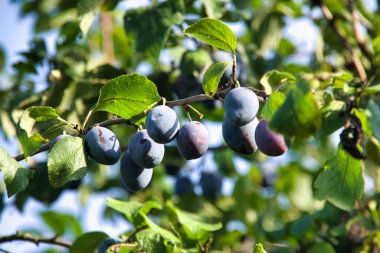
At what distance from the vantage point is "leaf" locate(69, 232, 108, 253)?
1838 mm

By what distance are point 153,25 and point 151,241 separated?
2.70 ft

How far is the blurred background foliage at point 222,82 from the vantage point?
6.99 ft

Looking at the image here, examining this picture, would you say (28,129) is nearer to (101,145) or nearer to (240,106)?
(101,145)

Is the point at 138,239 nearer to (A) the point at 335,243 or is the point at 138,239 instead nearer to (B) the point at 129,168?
(B) the point at 129,168

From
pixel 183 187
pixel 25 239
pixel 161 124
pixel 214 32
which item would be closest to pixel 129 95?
pixel 161 124

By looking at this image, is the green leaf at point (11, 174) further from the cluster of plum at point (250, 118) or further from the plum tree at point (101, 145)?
the cluster of plum at point (250, 118)

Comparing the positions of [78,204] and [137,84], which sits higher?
[137,84]

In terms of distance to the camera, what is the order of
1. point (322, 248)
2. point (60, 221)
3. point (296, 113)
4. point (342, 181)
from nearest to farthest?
point (296, 113), point (342, 181), point (322, 248), point (60, 221)

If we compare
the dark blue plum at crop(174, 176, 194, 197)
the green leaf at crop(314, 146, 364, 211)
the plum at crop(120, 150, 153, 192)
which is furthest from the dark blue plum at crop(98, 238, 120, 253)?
the dark blue plum at crop(174, 176, 194, 197)

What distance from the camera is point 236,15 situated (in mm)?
2516

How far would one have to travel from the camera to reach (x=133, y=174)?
1.59 meters

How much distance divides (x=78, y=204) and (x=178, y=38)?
109 cm

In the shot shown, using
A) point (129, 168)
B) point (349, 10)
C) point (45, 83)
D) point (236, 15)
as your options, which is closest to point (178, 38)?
point (236, 15)

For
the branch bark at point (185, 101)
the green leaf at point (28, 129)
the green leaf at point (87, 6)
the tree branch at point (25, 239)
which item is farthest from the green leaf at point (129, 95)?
the green leaf at point (87, 6)
